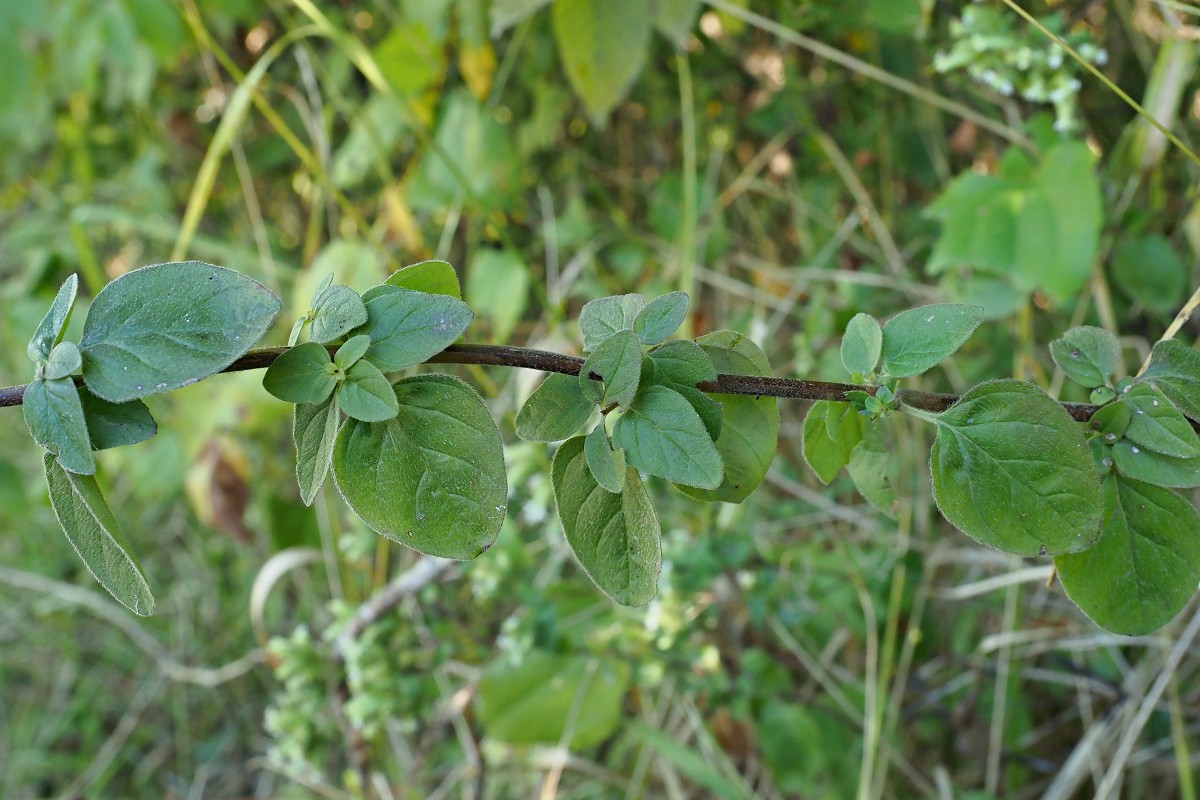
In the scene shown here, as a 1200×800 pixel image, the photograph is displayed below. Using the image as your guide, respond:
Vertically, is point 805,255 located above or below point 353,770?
above

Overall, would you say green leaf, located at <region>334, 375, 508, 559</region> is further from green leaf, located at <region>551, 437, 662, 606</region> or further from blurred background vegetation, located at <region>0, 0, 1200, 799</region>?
blurred background vegetation, located at <region>0, 0, 1200, 799</region>

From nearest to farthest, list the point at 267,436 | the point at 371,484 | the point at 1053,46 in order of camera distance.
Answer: the point at 371,484 → the point at 1053,46 → the point at 267,436

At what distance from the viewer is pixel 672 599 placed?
0.80 meters

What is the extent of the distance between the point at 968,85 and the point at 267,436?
1100 millimetres

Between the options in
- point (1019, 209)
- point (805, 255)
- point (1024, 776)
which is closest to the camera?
point (1019, 209)

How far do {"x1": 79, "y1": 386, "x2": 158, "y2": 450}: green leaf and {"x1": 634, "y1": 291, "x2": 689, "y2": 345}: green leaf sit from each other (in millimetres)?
169

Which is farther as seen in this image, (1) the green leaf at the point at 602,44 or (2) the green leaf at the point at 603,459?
(1) the green leaf at the point at 602,44

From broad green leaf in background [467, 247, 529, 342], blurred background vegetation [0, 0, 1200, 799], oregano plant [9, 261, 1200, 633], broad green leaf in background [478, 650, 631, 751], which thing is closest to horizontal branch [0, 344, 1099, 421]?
oregano plant [9, 261, 1200, 633]

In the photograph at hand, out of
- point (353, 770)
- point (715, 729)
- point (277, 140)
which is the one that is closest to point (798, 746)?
point (715, 729)

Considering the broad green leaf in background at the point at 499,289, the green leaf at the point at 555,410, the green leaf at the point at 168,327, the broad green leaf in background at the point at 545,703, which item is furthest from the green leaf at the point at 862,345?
the broad green leaf in background at the point at 499,289

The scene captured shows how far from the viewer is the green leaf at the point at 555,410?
1.08ft

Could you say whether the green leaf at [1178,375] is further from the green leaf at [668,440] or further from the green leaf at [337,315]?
the green leaf at [337,315]

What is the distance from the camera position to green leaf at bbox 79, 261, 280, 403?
0.29 meters

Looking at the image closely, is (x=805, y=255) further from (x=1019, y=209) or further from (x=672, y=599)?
(x=672, y=599)
